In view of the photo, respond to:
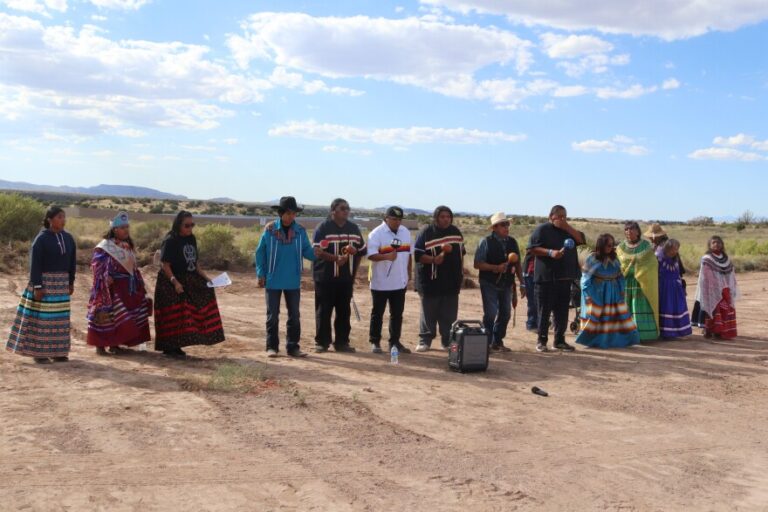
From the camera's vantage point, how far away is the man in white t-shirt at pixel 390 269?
32.4 ft

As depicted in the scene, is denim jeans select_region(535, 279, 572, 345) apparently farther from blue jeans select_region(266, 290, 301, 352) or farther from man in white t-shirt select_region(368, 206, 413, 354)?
blue jeans select_region(266, 290, 301, 352)

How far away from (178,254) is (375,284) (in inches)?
97.8

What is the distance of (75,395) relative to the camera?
23.6 ft

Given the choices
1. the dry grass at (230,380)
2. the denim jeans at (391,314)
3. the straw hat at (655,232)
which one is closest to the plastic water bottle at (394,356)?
the denim jeans at (391,314)

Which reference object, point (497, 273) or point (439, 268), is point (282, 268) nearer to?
point (439, 268)

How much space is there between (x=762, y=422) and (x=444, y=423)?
299cm

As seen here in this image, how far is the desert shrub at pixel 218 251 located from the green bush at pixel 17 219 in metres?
5.42

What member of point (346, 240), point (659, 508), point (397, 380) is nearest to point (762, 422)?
point (659, 508)

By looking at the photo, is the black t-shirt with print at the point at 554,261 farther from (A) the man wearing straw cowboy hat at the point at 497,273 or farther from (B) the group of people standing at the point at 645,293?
(B) the group of people standing at the point at 645,293

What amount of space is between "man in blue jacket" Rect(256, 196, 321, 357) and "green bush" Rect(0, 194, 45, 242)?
629 inches

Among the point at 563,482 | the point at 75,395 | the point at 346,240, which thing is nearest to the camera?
the point at 563,482

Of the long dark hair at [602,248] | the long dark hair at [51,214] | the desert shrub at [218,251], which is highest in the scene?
the long dark hair at [51,214]

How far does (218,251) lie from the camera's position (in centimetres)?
2209

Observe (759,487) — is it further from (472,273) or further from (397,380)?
(472,273)
